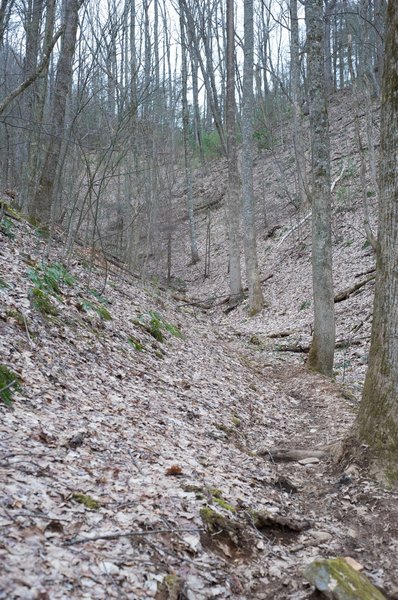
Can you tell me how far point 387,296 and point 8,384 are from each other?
3372 mm

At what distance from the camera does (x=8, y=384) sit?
14.2 ft


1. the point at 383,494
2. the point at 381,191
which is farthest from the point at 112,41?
the point at 383,494

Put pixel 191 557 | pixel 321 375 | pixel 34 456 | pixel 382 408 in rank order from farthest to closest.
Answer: pixel 321 375, pixel 382 408, pixel 34 456, pixel 191 557

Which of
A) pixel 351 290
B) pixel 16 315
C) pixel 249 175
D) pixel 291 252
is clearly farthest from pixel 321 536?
pixel 291 252

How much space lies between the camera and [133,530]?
9.69 ft

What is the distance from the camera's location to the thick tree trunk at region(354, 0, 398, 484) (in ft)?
14.1

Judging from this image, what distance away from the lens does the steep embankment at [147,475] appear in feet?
8.71

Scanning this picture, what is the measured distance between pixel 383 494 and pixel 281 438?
80.5 inches

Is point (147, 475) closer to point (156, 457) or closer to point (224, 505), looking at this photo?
point (156, 457)

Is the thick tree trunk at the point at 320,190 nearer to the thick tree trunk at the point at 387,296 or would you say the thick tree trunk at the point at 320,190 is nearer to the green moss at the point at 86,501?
the thick tree trunk at the point at 387,296

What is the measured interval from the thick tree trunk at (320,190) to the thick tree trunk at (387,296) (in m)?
3.86

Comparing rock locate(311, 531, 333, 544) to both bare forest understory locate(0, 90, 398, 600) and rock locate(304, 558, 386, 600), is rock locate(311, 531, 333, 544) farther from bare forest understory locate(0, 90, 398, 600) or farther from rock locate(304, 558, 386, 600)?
rock locate(304, 558, 386, 600)

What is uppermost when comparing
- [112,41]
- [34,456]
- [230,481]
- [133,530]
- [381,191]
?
[112,41]

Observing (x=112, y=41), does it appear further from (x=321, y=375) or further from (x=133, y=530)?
(x=133, y=530)
